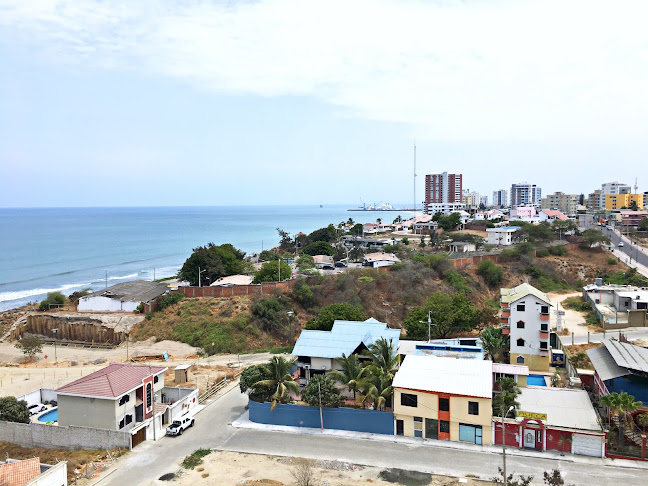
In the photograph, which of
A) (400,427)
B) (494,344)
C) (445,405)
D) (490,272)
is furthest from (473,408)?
(490,272)

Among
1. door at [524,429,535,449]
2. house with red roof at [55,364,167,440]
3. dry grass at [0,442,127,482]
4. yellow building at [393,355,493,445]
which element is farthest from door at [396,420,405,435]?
dry grass at [0,442,127,482]

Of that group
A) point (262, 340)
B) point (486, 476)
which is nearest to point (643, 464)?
point (486, 476)

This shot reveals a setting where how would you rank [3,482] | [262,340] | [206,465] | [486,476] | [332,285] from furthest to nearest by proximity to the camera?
[332,285], [262,340], [206,465], [486,476], [3,482]

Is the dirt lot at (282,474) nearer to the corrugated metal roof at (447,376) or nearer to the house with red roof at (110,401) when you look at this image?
the corrugated metal roof at (447,376)

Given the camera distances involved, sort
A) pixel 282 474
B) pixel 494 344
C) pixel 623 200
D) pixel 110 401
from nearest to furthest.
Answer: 1. pixel 282 474
2. pixel 110 401
3. pixel 494 344
4. pixel 623 200

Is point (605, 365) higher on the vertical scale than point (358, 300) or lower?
higher

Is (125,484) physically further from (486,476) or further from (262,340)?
(262,340)

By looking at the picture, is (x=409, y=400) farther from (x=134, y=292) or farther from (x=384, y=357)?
(x=134, y=292)
